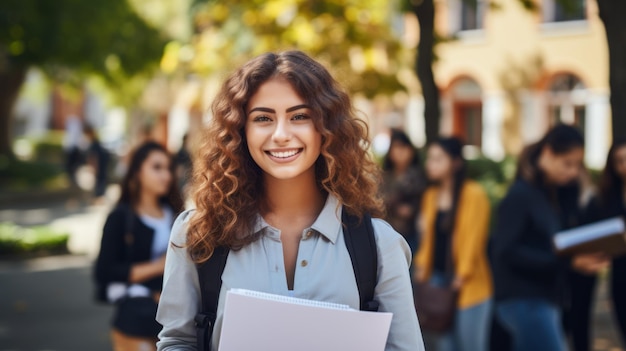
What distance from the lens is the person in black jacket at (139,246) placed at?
4.40 metres

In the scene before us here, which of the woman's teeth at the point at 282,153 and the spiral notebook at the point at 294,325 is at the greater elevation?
the woman's teeth at the point at 282,153

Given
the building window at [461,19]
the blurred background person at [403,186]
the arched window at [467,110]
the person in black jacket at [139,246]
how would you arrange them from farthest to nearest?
the arched window at [467,110] < the building window at [461,19] < the blurred background person at [403,186] < the person in black jacket at [139,246]

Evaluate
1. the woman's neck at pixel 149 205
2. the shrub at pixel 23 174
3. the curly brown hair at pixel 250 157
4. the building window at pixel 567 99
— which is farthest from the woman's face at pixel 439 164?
the building window at pixel 567 99

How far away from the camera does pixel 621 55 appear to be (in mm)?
7738

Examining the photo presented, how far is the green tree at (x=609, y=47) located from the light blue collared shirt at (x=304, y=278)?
5.68 m

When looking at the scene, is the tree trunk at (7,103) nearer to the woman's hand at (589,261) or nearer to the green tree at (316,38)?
the green tree at (316,38)

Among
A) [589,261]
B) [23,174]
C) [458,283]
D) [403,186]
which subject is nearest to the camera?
[589,261]

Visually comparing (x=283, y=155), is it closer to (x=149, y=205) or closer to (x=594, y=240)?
(x=149, y=205)

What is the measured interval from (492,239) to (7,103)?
24.2m

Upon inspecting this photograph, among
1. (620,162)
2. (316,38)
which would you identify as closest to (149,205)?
(620,162)

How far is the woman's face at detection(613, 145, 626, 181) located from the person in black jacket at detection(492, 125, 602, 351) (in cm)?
93

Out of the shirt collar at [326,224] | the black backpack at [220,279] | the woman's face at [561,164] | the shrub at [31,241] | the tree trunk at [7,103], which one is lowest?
the shrub at [31,241]

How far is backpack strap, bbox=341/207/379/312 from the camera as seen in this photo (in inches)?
93.8

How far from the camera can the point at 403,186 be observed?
6.76m
